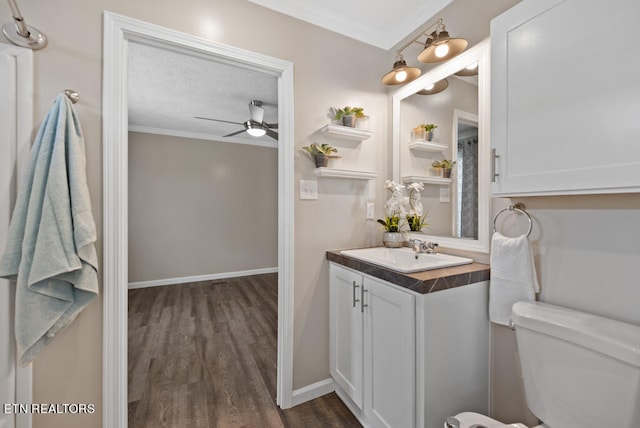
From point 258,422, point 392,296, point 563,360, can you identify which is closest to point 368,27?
point 392,296

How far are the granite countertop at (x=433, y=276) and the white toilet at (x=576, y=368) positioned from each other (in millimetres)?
200

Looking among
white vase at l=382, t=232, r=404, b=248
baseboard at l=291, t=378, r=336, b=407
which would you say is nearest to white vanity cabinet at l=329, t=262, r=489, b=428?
baseboard at l=291, t=378, r=336, b=407

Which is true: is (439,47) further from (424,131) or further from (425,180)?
(425,180)

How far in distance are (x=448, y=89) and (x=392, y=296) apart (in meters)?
1.33

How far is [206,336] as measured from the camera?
253cm

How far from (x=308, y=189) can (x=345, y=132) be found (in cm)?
48

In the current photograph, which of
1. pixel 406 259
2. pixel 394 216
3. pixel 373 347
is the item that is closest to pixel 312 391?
pixel 373 347

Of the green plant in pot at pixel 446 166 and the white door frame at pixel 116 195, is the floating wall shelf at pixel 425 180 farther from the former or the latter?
the white door frame at pixel 116 195

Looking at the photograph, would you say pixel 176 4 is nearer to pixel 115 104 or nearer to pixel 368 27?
pixel 115 104

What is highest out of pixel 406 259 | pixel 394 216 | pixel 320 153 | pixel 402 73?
pixel 402 73

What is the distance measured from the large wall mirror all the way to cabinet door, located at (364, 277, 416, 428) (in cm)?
62

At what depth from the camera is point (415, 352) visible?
43.5 inches

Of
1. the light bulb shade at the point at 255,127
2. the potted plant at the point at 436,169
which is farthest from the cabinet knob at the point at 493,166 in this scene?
the light bulb shade at the point at 255,127

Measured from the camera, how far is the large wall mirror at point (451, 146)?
1397mm
